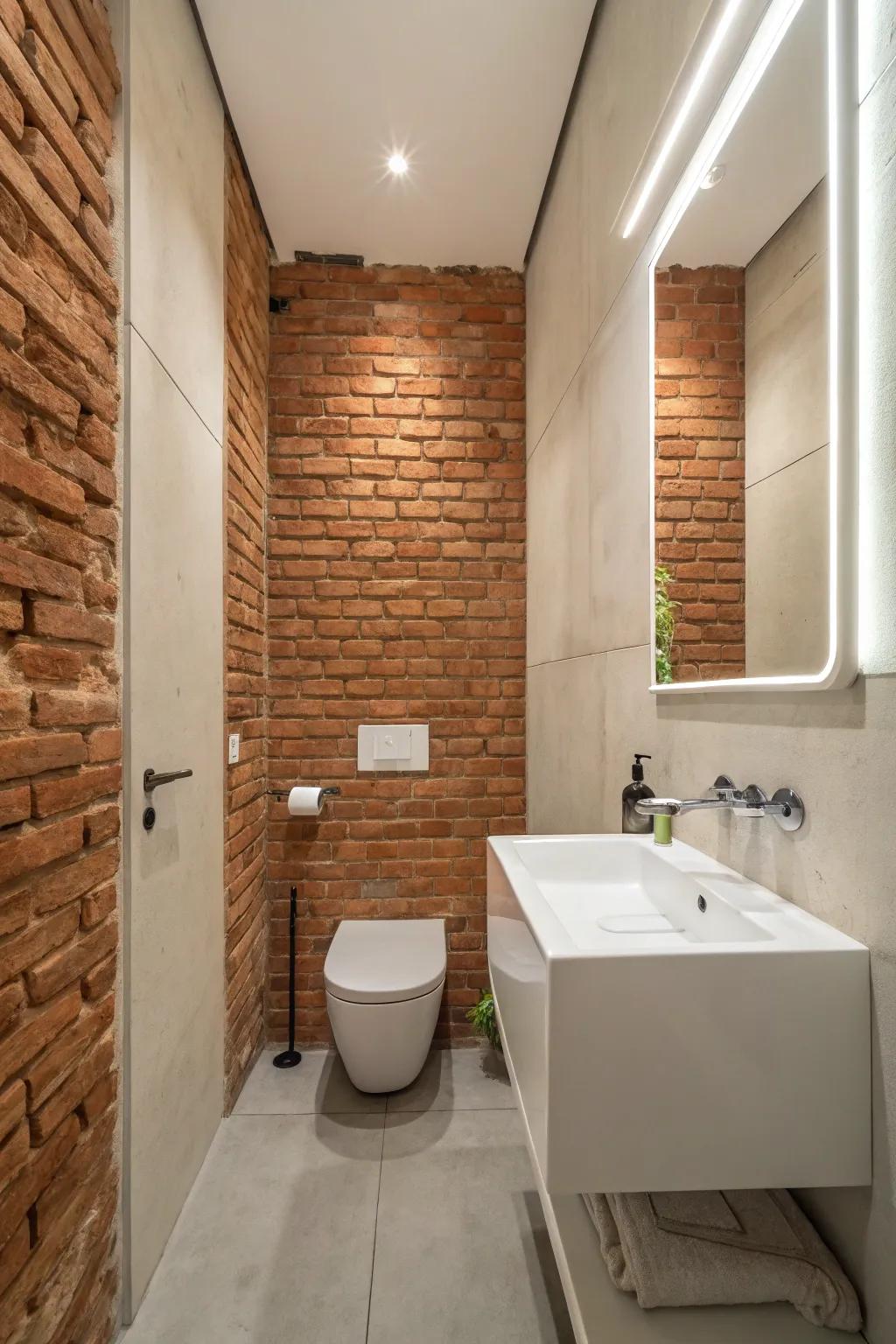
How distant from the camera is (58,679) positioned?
110cm

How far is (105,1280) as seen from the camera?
1249 mm

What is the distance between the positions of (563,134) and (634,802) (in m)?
2.11

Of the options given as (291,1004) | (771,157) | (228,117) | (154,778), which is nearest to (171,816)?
(154,778)

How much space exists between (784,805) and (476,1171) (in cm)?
151

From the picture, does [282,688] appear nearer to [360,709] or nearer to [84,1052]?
[360,709]

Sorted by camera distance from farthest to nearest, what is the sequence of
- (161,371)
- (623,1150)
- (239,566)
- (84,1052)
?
(239,566), (161,371), (84,1052), (623,1150)

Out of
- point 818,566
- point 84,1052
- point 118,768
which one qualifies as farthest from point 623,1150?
point 118,768

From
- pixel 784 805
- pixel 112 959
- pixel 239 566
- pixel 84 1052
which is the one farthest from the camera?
pixel 239 566

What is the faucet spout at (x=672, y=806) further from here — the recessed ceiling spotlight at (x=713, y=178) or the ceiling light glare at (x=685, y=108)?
the ceiling light glare at (x=685, y=108)

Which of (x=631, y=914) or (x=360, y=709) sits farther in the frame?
(x=360, y=709)

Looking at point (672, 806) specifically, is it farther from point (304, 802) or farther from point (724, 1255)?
point (304, 802)

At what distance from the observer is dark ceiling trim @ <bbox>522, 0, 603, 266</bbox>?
1.77m

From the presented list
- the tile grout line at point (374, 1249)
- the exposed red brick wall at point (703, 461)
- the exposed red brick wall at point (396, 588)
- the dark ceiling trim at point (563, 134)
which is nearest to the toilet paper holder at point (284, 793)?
the exposed red brick wall at point (396, 588)

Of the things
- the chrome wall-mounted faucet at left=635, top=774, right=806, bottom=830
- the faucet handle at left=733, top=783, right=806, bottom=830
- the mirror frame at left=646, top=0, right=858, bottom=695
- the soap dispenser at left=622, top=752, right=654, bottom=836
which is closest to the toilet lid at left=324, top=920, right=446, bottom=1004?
the soap dispenser at left=622, top=752, right=654, bottom=836
